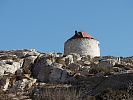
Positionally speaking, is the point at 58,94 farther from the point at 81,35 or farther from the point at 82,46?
the point at 81,35

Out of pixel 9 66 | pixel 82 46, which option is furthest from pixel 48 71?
pixel 82 46

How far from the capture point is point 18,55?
174 feet

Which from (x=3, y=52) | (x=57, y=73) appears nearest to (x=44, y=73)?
(x=57, y=73)

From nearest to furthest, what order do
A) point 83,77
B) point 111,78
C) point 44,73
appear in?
point 111,78 → point 83,77 → point 44,73

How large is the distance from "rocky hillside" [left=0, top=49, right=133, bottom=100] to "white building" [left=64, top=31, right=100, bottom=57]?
9.17 meters

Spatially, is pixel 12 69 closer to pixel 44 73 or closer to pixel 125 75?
pixel 44 73

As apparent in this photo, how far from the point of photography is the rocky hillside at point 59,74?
3859 cm

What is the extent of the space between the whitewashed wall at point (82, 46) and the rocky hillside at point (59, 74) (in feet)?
29.9

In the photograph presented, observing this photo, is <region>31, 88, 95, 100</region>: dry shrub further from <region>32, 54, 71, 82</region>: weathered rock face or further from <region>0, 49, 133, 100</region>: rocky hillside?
<region>32, 54, 71, 82</region>: weathered rock face

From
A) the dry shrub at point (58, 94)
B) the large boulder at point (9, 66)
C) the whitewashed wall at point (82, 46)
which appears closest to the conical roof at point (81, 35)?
the whitewashed wall at point (82, 46)

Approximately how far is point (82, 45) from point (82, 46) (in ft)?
0.57

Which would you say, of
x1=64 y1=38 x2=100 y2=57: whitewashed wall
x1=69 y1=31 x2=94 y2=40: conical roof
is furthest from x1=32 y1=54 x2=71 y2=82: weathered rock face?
x1=69 y1=31 x2=94 y2=40: conical roof

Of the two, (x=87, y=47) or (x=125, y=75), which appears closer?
(x=125, y=75)

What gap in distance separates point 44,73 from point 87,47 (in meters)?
17.6
